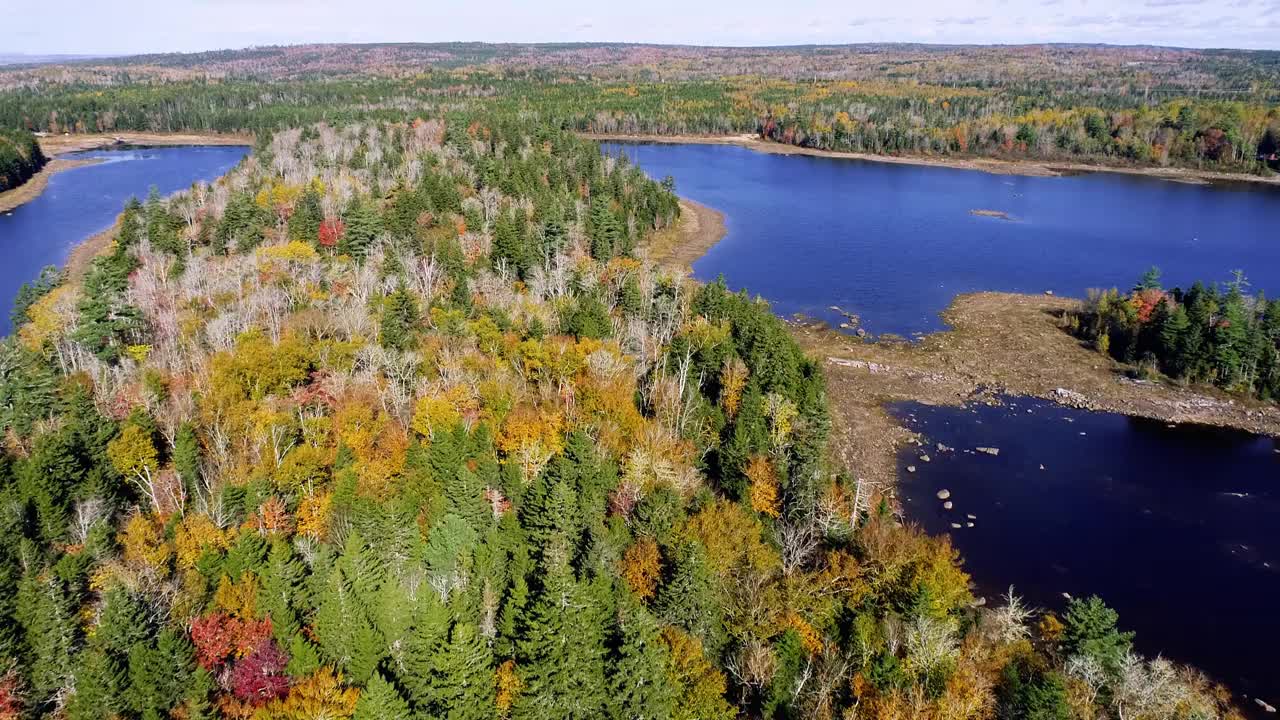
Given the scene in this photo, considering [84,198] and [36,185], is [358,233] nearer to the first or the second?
[84,198]

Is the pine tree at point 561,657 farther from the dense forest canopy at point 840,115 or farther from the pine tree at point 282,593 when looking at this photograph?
the dense forest canopy at point 840,115

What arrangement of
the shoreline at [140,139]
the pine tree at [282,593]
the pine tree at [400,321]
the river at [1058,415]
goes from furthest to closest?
the shoreline at [140,139]
the pine tree at [400,321]
the river at [1058,415]
the pine tree at [282,593]

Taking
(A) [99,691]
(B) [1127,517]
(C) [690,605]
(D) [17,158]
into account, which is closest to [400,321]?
(A) [99,691]

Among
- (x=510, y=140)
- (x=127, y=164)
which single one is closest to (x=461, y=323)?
(x=510, y=140)

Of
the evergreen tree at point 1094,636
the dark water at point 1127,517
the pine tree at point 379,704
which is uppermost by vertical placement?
the pine tree at point 379,704

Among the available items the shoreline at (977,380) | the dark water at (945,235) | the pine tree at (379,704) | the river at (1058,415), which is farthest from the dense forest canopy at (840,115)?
the pine tree at (379,704)

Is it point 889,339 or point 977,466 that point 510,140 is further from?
point 977,466

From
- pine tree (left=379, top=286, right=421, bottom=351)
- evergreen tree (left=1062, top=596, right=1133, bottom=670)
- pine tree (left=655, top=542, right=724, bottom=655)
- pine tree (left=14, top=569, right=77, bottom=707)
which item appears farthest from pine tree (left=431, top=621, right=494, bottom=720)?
pine tree (left=379, top=286, right=421, bottom=351)
